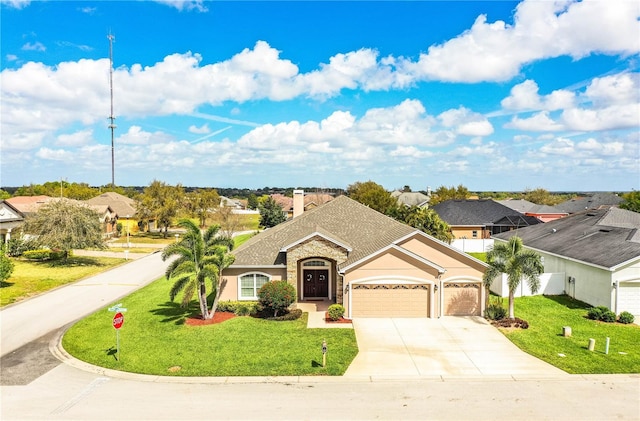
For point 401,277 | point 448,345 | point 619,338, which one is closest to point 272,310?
point 401,277

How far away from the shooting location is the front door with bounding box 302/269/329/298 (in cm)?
2602

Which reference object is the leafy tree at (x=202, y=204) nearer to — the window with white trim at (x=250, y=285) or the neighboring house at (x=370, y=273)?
the neighboring house at (x=370, y=273)

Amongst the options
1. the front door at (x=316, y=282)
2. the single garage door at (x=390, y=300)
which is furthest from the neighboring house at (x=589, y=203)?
the front door at (x=316, y=282)

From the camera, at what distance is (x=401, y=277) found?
23.0 meters

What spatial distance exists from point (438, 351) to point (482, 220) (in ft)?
133

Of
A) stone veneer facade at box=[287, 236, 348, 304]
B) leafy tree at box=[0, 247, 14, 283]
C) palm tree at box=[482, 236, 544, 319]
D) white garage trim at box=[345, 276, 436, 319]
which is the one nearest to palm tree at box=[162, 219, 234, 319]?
stone veneer facade at box=[287, 236, 348, 304]

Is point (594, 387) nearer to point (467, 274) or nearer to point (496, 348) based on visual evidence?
point (496, 348)

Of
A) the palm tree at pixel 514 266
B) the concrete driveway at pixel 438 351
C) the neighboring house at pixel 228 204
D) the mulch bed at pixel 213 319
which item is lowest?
the concrete driveway at pixel 438 351

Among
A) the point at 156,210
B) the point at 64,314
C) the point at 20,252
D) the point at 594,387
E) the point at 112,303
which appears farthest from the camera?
the point at 156,210

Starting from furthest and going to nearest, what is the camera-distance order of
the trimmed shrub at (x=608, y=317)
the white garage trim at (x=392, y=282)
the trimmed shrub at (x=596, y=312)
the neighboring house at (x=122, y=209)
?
the neighboring house at (x=122, y=209), the white garage trim at (x=392, y=282), the trimmed shrub at (x=596, y=312), the trimmed shrub at (x=608, y=317)

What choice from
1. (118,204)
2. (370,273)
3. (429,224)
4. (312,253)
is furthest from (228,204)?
(370,273)

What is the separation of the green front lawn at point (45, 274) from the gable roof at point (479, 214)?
131 feet

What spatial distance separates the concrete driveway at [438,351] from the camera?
1608 cm

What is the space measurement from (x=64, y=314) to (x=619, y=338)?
28366 millimetres
